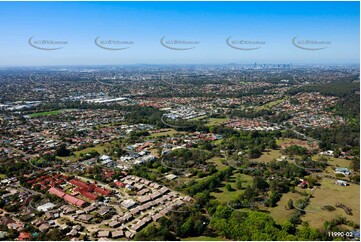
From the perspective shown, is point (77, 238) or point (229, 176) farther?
point (229, 176)

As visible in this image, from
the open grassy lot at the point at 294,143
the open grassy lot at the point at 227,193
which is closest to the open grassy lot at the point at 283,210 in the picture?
the open grassy lot at the point at 227,193

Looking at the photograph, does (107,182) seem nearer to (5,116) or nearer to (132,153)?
(132,153)

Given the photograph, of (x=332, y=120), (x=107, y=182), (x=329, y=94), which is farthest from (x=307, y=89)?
(x=107, y=182)

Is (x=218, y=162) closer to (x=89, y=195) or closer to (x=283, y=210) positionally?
(x=283, y=210)

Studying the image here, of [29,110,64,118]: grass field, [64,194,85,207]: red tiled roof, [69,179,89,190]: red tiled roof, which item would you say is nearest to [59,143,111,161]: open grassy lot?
[69,179,89,190]: red tiled roof

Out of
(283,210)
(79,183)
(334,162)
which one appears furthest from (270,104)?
(79,183)

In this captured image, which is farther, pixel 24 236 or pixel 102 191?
pixel 102 191

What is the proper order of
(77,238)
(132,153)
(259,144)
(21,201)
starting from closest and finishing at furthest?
1. (77,238)
2. (21,201)
3. (132,153)
4. (259,144)

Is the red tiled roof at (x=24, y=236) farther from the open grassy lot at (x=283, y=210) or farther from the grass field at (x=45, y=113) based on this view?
the grass field at (x=45, y=113)
